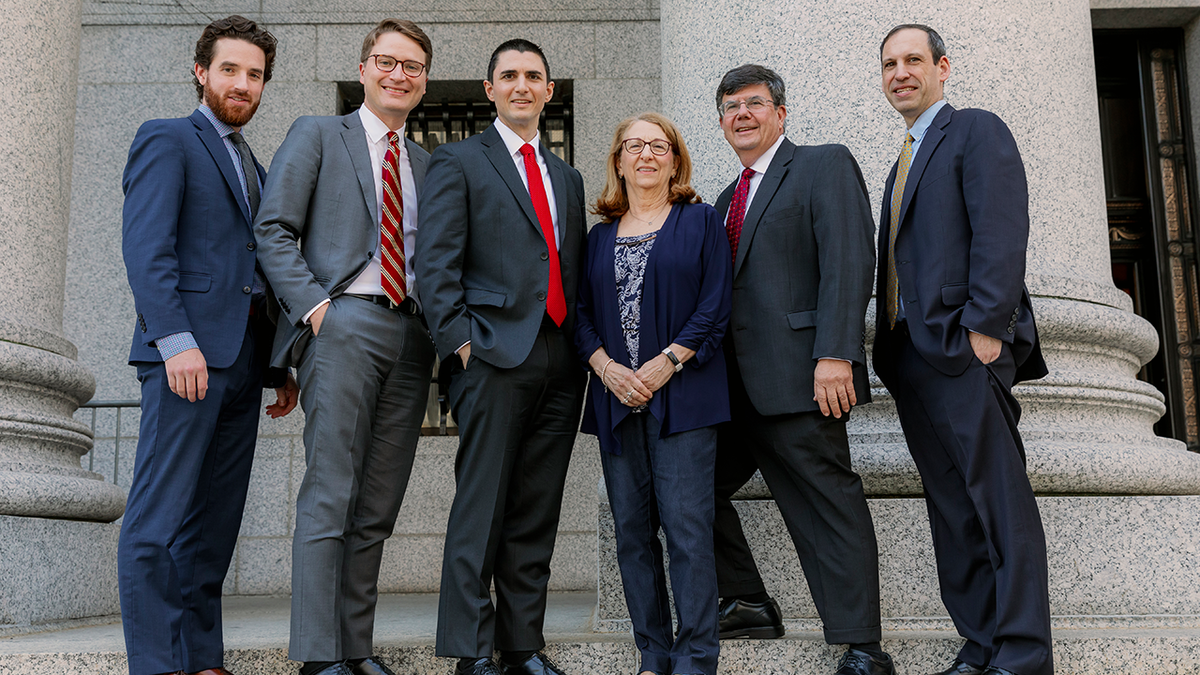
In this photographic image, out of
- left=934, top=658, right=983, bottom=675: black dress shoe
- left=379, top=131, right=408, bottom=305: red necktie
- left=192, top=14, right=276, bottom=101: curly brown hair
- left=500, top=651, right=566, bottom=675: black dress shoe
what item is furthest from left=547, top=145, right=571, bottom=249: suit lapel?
left=934, top=658, right=983, bottom=675: black dress shoe

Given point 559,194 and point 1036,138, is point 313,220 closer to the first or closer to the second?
point 559,194

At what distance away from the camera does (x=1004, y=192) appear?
3498 millimetres

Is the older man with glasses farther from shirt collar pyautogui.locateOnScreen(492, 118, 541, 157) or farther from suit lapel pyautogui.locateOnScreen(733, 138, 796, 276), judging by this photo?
shirt collar pyautogui.locateOnScreen(492, 118, 541, 157)

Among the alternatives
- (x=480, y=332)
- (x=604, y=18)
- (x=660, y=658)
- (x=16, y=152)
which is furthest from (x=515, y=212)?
(x=604, y=18)

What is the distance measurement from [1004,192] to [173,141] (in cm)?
308

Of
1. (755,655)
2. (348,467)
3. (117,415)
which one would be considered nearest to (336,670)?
(348,467)

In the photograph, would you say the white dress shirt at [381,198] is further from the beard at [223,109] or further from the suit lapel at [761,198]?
the suit lapel at [761,198]

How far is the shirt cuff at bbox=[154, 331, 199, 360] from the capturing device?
3498 mm

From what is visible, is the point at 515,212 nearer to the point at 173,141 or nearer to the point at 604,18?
the point at 173,141

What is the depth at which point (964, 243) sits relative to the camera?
11.7 feet

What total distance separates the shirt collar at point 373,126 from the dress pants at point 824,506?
168 centimetres

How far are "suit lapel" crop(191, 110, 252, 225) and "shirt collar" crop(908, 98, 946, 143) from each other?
2.65 metres

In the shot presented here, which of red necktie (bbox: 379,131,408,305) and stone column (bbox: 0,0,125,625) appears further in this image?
stone column (bbox: 0,0,125,625)

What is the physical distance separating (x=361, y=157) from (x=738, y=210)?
153 centimetres
